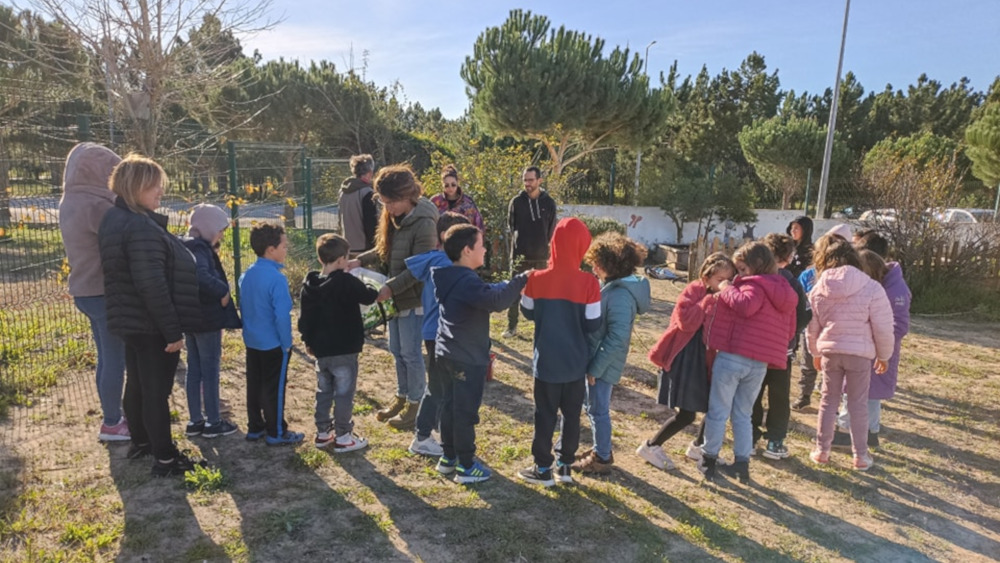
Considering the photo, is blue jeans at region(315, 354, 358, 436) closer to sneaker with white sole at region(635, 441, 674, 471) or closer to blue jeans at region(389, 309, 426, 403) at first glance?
blue jeans at region(389, 309, 426, 403)

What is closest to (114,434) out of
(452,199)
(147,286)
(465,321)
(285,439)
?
(285,439)

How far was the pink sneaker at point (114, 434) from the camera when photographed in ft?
12.2

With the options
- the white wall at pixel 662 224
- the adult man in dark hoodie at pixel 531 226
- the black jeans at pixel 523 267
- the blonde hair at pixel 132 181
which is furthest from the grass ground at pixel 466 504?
the white wall at pixel 662 224

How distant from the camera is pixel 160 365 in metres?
3.13

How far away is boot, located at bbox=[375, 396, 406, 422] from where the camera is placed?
430cm

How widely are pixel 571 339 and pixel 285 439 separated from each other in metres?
1.98

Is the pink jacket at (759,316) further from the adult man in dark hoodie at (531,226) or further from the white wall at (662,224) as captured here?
the white wall at (662,224)

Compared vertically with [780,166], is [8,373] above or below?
below

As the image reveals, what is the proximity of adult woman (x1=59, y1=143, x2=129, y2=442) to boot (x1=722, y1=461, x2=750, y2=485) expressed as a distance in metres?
3.71

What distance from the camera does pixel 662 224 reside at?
51.0 feet

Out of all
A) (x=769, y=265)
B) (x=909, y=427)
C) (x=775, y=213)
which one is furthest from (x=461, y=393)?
(x=775, y=213)

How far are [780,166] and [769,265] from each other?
1800 centimetres

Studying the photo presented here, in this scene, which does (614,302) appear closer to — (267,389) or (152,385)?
(267,389)

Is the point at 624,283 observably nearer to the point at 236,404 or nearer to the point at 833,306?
the point at 833,306
